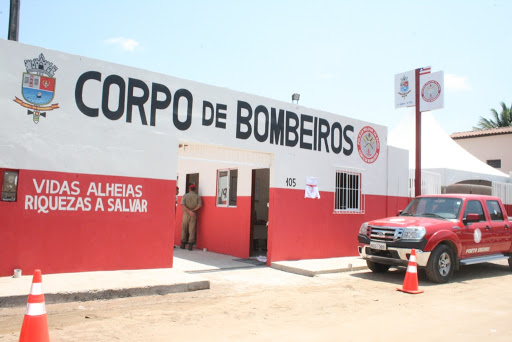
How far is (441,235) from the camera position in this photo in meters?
8.83

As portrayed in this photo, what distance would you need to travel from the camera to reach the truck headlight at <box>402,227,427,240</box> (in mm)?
8680

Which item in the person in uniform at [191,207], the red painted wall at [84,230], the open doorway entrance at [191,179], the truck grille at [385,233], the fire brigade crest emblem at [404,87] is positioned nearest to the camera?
the red painted wall at [84,230]

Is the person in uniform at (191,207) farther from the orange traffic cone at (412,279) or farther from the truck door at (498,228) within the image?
the truck door at (498,228)

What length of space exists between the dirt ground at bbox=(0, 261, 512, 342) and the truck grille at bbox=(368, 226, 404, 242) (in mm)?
928

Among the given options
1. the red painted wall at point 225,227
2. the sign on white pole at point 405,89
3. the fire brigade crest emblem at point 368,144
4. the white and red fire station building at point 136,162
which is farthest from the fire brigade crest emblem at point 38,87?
the sign on white pole at point 405,89

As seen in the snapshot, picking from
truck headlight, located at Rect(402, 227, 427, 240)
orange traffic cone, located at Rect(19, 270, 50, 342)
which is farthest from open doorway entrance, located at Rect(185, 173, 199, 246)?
orange traffic cone, located at Rect(19, 270, 50, 342)

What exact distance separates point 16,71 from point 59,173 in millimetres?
1796

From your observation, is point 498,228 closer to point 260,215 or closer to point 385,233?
point 385,233

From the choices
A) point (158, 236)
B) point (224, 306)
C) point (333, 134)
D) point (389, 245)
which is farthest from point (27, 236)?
point (333, 134)

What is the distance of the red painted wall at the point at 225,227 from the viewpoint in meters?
11.4

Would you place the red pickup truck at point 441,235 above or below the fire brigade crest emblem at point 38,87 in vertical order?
below

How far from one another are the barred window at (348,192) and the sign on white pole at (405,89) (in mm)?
3041

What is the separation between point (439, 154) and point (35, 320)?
53.3 ft

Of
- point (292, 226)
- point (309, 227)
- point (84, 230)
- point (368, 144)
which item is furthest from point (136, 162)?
point (368, 144)
